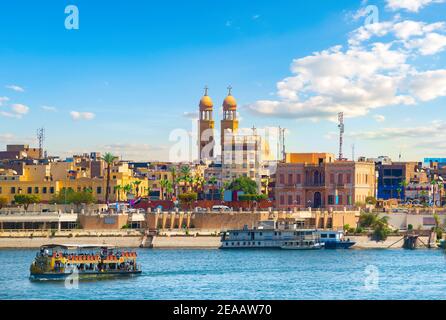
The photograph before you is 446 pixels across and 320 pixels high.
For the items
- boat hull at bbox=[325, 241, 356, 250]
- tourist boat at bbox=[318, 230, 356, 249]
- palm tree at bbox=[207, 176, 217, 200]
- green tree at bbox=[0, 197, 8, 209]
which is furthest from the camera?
palm tree at bbox=[207, 176, 217, 200]

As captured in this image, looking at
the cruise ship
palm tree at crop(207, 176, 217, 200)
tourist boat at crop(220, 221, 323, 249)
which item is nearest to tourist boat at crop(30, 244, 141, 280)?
tourist boat at crop(220, 221, 323, 249)

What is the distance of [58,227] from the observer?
122 meters

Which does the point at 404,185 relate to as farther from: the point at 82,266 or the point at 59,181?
the point at 82,266

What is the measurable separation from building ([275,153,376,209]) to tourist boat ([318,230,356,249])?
76.8 feet

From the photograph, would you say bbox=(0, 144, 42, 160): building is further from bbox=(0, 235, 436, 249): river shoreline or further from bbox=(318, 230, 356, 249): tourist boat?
bbox=(318, 230, 356, 249): tourist boat

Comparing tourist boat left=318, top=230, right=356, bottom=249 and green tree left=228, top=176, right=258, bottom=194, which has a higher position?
green tree left=228, top=176, right=258, bottom=194

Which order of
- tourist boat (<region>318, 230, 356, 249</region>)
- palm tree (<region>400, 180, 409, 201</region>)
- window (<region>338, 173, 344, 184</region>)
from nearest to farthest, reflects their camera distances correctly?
tourist boat (<region>318, 230, 356, 249</region>) < window (<region>338, 173, 344, 184</region>) < palm tree (<region>400, 180, 409, 201</region>)

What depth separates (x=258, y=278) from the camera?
240ft

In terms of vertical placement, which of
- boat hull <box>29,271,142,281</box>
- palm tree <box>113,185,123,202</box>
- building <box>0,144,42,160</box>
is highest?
building <box>0,144,42,160</box>

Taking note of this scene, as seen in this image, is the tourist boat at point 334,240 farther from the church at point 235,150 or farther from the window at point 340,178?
the church at point 235,150

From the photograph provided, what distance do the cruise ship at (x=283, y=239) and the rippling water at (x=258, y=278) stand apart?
9.33 metres

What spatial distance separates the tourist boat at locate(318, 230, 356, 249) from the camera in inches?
4510
